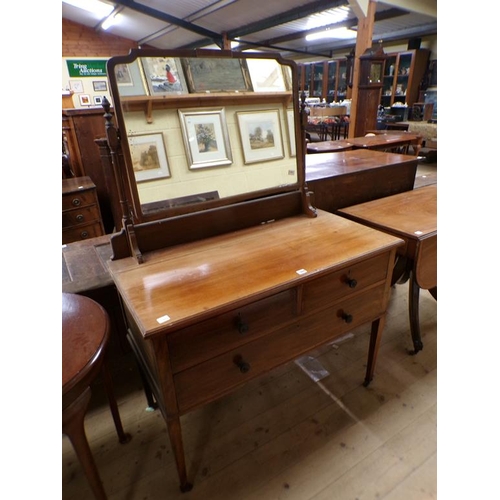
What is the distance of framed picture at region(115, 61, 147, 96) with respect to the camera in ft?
3.34

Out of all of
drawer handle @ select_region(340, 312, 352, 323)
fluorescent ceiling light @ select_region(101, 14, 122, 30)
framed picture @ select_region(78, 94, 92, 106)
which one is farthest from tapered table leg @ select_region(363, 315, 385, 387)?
fluorescent ceiling light @ select_region(101, 14, 122, 30)

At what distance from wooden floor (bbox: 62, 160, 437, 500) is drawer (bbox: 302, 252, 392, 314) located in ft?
2.07

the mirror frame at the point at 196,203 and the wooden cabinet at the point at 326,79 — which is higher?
the wooden cabinet at the point at 326,79

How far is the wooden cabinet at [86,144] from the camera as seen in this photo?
8.22 feet

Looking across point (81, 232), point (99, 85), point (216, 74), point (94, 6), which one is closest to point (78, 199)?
point (81, 232)

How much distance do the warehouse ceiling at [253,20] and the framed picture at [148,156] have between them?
4016 mm

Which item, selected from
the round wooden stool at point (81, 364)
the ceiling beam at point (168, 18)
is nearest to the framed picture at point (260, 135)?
the round wooden stool at point (81, 364)

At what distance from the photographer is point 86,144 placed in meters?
2.65

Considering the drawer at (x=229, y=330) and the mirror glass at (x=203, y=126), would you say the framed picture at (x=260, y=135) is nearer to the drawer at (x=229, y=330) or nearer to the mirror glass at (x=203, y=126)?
the mirror glass at (x=203, y=126)

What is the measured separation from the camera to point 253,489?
120cm

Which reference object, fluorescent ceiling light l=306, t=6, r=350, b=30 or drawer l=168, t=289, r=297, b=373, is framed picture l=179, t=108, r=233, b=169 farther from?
fluorescent ceiling light l=306, t=6, r=350, b=30

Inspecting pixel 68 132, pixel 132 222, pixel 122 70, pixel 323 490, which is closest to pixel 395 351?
pixel 323 490

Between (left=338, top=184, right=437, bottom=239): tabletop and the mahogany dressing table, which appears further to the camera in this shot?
(left=338, top=184, right=437, bottom=239): tabletop
